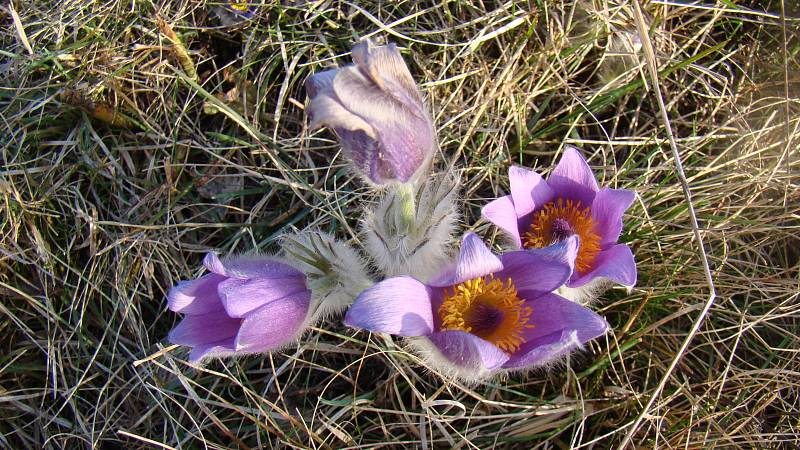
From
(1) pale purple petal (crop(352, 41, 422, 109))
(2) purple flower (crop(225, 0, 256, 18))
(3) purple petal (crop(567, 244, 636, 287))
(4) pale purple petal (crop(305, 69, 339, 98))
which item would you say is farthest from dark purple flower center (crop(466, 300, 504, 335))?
(2) purple flower (crop(225, 0, 256, 18))

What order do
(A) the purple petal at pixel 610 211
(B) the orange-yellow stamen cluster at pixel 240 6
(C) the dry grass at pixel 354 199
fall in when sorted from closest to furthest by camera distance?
(A) the purple petal at pixel 610 211 < (C) the dry grass at pixel 354 199 < (B) the orange-yellow stamen cluster at pixel 240 6

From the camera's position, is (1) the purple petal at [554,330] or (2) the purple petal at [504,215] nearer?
(1) the purple petal at [554,330]

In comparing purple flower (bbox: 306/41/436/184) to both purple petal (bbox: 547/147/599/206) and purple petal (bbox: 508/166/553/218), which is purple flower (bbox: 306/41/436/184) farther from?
purple petal (bbox: 547/147/599/206)

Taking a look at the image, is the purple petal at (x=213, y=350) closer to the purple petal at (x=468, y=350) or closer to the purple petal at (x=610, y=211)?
the purple petal at (x=468, y=350)

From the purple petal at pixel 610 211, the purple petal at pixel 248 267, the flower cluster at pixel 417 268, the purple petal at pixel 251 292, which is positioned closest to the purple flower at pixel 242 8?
the flower cluster at pixel 417 268

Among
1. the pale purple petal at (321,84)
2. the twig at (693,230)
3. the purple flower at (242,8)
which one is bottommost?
the twig at (693,230)

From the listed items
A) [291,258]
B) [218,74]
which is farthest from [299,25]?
[291,258]
